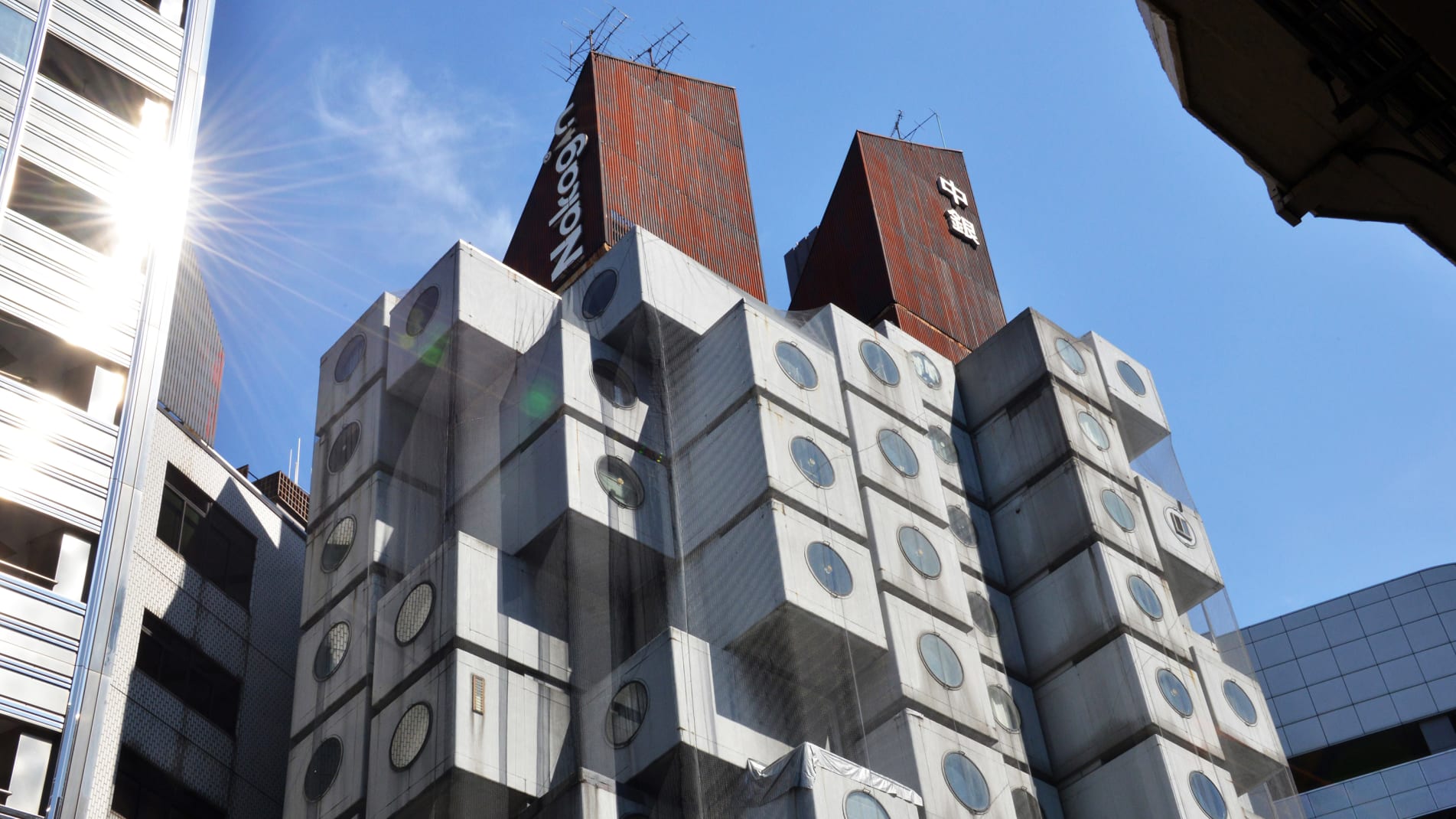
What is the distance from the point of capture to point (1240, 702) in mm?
43094

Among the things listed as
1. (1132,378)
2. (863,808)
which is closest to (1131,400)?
(1132,378)

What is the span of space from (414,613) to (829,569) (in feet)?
32.0

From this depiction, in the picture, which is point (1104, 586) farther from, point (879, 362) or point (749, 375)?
point (749, 375)

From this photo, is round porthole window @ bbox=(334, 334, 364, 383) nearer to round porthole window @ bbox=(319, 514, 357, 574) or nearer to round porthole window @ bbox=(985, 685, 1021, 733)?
round porthole window @ bbox=(319, 514, 357, 574)

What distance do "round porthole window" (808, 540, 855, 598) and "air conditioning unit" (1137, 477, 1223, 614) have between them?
45.9ft

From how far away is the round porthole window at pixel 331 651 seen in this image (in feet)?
123

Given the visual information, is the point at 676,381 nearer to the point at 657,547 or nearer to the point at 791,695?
the point at 657,547

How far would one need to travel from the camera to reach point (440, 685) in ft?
109

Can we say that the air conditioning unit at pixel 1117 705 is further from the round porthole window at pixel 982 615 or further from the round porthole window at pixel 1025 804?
the round porthole window at pixel 1025 804

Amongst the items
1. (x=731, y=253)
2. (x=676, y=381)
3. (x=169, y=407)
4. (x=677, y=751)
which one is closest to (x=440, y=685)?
(x=677, y=751)

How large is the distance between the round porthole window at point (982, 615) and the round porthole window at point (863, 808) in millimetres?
10452

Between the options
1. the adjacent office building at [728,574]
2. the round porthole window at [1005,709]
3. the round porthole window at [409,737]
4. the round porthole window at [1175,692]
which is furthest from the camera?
the round porthole window at [1175,692]

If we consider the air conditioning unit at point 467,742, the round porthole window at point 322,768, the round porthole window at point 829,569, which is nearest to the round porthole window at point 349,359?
the round porthole window at point 322,768

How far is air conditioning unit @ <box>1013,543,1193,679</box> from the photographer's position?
4144 cm
